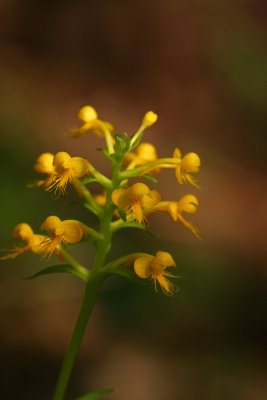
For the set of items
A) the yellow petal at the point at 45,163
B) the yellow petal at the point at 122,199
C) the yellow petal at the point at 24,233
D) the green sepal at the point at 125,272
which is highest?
the yellow petal at the point at 45,163

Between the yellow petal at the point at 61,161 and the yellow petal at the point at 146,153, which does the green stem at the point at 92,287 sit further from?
the yellow petal at the point at 146,153

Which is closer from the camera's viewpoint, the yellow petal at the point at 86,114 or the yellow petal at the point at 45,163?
the yellow petal at the point at 45,163

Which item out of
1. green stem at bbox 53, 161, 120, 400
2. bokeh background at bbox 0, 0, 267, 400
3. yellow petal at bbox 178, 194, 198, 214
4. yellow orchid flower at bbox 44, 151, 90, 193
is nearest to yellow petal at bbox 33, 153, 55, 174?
yellow orchid flower at bbox 44, 151, 90, 193

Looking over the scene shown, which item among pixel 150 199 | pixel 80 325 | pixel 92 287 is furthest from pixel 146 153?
pixel 80 325

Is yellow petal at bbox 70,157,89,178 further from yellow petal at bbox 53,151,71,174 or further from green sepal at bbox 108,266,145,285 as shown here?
green sepal at bbox 108,266,145,285

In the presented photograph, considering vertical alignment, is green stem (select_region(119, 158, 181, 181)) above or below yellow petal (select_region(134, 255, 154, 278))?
above

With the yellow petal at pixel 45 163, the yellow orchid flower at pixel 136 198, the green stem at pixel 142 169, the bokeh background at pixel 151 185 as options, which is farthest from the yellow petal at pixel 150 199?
the bokeh background at pixel 151 185

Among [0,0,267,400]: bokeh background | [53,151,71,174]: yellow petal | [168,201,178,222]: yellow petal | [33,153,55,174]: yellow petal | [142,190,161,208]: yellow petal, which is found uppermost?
[0,0,267,400]: bokeh background
